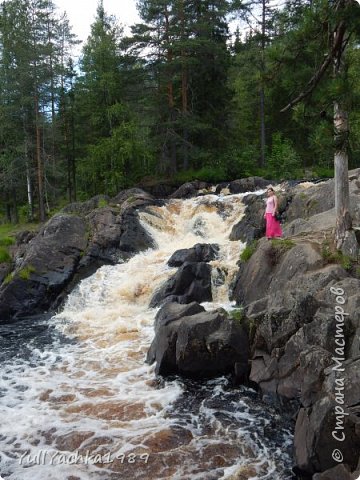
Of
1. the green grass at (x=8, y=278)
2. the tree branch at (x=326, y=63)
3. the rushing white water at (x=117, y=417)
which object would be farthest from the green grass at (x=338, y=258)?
the green grass at (x=8, y=278)

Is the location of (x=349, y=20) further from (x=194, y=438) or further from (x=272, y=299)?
(x=194, y=438)

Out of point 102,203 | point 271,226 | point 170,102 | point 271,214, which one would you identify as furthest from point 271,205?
point 170,102

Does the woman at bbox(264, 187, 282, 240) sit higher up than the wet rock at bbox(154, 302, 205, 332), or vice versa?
the woman at bbox(264, 187, 282, 240)

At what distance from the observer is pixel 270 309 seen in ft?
34.1

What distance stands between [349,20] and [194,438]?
7.56 metres

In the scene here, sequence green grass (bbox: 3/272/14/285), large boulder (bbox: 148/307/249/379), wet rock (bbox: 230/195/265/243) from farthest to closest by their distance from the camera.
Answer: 1. wet rock (bbox: 230/195/265/243)
2. green grass (bbox: 3/272/14/285)
3. large boulder (bbox: 148/307/249/379)

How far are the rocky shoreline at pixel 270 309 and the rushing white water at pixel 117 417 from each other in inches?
28.6

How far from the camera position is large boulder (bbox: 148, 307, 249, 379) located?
10.4 metres

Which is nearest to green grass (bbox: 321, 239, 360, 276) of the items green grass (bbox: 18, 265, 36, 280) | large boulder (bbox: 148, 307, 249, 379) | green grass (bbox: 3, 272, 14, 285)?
large boulder (bbox: 148, 307, 249, 379)

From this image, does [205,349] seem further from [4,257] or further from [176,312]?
[4,257]

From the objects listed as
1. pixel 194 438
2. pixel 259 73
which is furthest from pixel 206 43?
pixel 194 438

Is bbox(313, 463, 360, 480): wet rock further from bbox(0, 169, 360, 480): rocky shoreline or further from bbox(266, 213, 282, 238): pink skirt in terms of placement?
bbox(266, 213, 282, 238): pink skirt

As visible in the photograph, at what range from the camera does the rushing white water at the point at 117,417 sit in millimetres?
7383

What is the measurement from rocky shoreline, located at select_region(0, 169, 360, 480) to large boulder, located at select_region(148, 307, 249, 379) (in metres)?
0.02
